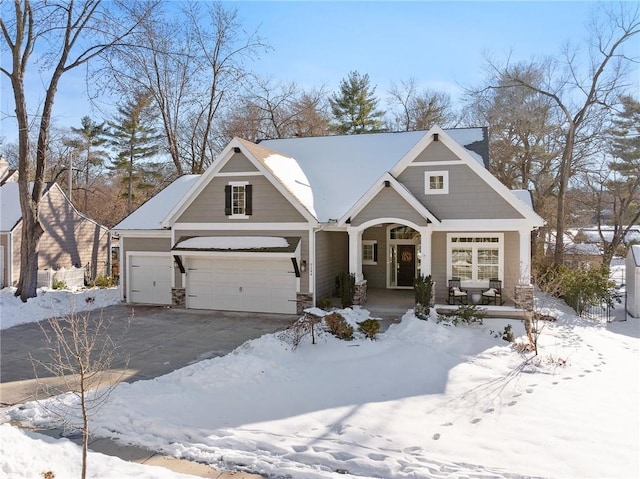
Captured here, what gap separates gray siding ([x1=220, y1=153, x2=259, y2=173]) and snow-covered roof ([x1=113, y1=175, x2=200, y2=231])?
367cm

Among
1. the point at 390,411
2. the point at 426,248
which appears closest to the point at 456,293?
the point at 426,248

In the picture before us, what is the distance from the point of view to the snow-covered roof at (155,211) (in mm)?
Answer: 17906

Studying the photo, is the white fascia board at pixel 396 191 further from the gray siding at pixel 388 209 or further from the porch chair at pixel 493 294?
the porch chair at pixel 493 294

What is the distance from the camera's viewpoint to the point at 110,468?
5.16 metres

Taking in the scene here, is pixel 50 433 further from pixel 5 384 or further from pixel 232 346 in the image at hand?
pixel 232 346

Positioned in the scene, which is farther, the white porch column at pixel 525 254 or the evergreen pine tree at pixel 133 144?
the evergreen pine tree at pixel 133 144

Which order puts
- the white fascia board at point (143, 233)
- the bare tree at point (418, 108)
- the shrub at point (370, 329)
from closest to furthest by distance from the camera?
1. the shrub at point (370, 329)
2. the white fascia board at point (143, 233)
3. the bare tree at point (418, 108)

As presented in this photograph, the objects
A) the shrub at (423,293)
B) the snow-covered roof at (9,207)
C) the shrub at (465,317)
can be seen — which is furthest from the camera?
the snow-covered roof at (9,207)

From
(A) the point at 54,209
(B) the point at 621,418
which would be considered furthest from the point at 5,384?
(A) the point at 54,209

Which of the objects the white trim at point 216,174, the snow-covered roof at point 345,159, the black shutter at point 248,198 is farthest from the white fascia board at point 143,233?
the snow-covered roof at point 345,159

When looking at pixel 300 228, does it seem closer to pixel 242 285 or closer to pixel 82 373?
pixel 242 285

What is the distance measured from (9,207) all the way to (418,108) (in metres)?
26.6

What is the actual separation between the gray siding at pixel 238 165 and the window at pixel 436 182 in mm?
5943

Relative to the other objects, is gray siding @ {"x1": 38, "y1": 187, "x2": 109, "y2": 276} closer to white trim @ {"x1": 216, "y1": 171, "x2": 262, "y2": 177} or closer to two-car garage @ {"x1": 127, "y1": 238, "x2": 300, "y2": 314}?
two-car garage @ {"x1": 127, "y1": 238, "x2": 300, "y2": 314}
